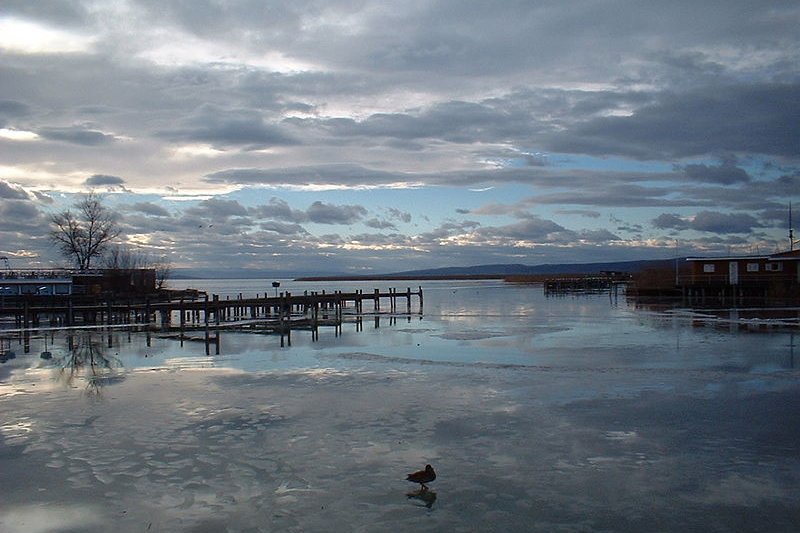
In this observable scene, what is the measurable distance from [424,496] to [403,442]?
97.7 inches

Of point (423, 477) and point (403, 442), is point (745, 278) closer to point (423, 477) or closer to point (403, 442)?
point (403, 442)

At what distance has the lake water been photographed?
8.30 metres

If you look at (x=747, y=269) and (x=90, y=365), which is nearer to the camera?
(x=90, y=365)

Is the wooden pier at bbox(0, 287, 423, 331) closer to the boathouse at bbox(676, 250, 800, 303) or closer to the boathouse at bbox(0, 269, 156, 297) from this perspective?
the boathouse at bbox(0, 269, 156, 297)

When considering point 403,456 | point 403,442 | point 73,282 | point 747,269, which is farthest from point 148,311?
point 747,269

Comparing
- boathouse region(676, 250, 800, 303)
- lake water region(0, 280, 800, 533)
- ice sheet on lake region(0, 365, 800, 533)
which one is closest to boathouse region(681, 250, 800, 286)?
boathouse region(676, 250, 800, 303)

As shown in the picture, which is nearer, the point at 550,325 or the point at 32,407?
the point at 32,407

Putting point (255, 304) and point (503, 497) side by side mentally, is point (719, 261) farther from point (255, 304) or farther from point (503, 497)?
point (503, 497)

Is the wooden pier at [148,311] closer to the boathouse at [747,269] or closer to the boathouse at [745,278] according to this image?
the boathouse at [745,278]

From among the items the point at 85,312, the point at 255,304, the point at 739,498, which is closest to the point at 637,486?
the point at 739,498

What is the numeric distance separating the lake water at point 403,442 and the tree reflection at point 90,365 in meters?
0.24

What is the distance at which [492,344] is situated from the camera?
25.9 m

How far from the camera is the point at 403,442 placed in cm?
1127

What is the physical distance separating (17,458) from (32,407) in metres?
4.09
